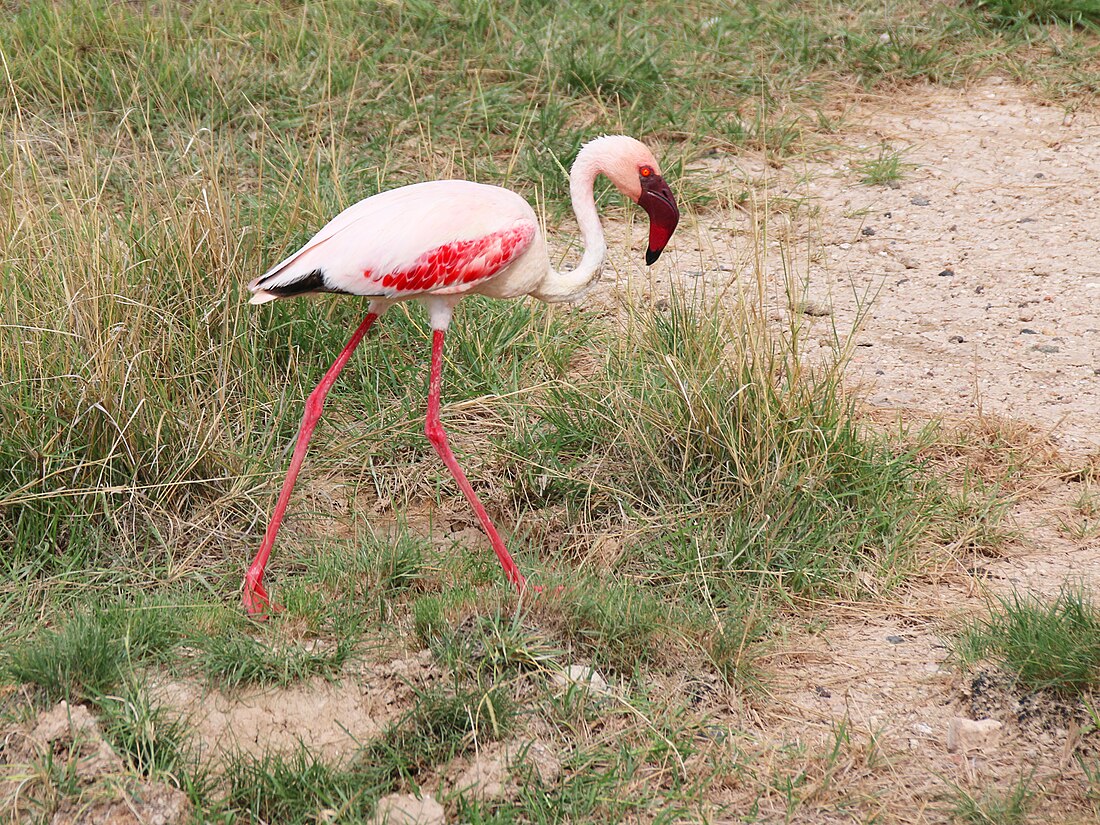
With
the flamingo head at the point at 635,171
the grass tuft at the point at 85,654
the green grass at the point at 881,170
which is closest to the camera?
the grass tuft at the point at 85,654

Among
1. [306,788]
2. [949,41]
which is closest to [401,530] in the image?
[306,788]

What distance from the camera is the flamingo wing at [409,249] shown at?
12.6 feet

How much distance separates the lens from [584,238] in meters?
4.23

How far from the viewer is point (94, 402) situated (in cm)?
401

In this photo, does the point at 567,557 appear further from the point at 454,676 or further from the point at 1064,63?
the point at 1064,63

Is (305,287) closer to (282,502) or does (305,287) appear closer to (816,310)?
(282,502)

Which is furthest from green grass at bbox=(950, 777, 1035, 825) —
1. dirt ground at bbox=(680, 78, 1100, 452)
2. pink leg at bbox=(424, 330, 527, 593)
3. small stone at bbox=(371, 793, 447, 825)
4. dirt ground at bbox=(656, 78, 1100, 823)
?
dirt ground at bbox=(680, 78, 1100, 452)

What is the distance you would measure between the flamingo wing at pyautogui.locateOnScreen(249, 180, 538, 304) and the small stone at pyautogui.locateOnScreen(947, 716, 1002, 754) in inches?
74.2

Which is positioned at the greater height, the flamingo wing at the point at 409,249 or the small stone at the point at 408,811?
the flamingo wing at the point at 409,249

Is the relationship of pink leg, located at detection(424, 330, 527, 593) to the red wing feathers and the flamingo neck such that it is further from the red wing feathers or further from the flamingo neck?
the flamingo neck

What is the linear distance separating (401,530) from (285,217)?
5.30 feet

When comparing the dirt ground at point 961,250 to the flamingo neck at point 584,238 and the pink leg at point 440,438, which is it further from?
the pink leg at point 440,438

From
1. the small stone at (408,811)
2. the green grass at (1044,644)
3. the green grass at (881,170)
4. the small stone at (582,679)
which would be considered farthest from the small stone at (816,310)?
the small stone at (408,811)

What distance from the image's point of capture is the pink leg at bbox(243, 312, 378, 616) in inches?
146
